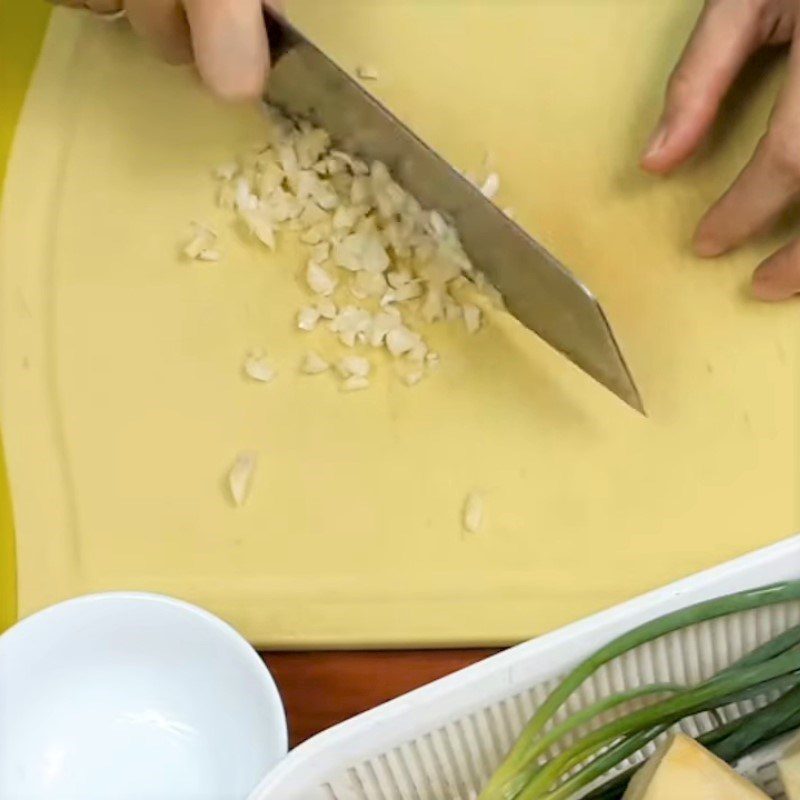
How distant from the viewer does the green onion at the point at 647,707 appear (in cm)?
68

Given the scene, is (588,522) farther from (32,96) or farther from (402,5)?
(32,96)

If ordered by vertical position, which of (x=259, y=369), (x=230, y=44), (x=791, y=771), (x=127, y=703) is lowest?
(x=127, y=703)

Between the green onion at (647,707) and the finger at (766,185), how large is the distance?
1.06 ft

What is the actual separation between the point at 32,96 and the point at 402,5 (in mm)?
345

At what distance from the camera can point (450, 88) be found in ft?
3.43

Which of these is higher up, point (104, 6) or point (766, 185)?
point (766, 185)

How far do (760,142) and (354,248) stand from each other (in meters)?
Answer: 0.33

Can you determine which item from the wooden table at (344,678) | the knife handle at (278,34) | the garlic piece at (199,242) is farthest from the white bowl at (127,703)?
the knife handle at (278,34)

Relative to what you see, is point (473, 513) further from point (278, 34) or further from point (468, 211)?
point (278, 34)

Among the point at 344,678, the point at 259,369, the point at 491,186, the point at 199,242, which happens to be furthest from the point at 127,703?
the point at 491,186

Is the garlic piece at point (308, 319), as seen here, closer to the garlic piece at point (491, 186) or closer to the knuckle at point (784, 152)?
the garlic piece at point (491, 186)

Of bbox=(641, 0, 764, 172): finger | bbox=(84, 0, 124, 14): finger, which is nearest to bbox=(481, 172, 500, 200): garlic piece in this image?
bbox=(641, 0, 764, 172): finger

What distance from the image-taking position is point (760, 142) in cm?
92

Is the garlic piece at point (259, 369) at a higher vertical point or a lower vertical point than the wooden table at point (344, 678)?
higher
